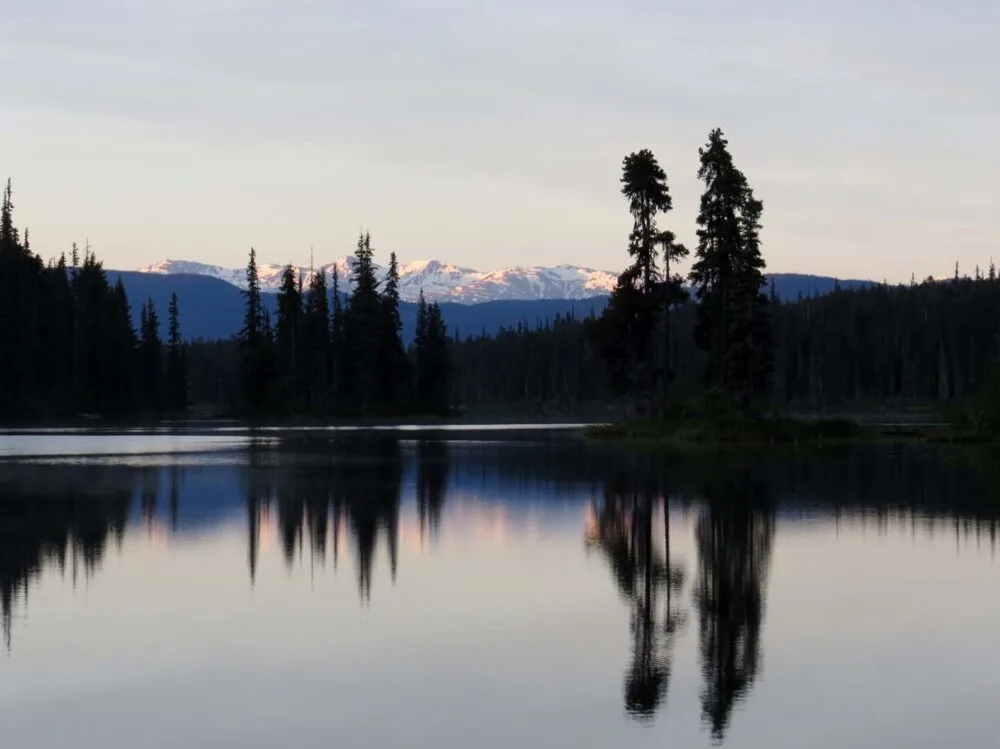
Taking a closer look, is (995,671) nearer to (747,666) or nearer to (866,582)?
(747,666)

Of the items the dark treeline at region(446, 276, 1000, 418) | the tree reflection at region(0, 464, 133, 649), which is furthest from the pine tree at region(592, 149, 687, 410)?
the dark treeline at region(446, 276, 1000, 418)

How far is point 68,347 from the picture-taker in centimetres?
13925

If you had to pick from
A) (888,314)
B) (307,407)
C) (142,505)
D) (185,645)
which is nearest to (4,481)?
(142,505)

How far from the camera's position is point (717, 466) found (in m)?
47.3

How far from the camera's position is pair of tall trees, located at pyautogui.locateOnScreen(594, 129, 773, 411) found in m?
72.4

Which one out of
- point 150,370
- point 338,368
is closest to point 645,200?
point 338,368

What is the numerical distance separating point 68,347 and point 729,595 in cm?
12992

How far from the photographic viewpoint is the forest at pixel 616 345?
243 ft

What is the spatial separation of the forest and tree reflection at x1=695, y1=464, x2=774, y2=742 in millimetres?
36160

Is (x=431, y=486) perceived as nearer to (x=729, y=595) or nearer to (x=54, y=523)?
(x=54, y=523)

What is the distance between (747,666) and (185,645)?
6680 millimetres

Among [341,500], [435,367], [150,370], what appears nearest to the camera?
[341,500]

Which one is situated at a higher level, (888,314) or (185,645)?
(888,314)

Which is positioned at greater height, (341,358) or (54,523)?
(341,358)
